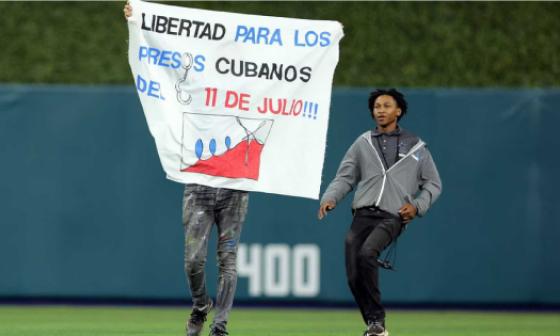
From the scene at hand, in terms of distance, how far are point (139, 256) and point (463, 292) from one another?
3934 millimetres

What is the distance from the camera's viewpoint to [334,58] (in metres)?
11.2

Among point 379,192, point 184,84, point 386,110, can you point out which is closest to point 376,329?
point 379,192

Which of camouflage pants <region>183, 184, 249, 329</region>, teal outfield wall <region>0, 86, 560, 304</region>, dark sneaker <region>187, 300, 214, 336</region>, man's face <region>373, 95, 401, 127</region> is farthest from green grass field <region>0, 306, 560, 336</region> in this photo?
man's face <region>373, 95, 401, 127</region>

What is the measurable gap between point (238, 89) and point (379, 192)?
4.75ft

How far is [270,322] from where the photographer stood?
14188 mm

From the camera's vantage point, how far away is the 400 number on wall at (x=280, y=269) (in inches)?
634

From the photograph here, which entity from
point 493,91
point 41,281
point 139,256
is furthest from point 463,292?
point 41,281

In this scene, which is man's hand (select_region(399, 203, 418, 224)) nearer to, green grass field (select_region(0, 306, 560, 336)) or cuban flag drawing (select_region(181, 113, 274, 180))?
cuban flag drawing (select_region(181, 113, 274, 180))

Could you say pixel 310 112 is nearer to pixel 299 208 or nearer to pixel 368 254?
pixel 368 254

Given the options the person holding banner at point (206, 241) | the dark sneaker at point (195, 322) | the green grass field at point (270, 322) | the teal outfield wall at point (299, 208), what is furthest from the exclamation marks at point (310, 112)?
the teal outfield wall at point (299, 208)

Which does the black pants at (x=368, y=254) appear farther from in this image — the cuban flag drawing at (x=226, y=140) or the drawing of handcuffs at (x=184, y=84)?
the drawing of handcuffs at (x=184, y=84)

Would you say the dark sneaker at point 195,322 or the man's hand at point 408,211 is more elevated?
the man's hand at point 408,211

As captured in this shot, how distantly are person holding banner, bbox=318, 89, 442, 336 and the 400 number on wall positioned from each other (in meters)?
4.82

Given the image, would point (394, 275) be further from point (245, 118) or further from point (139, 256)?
point (245, 118)
